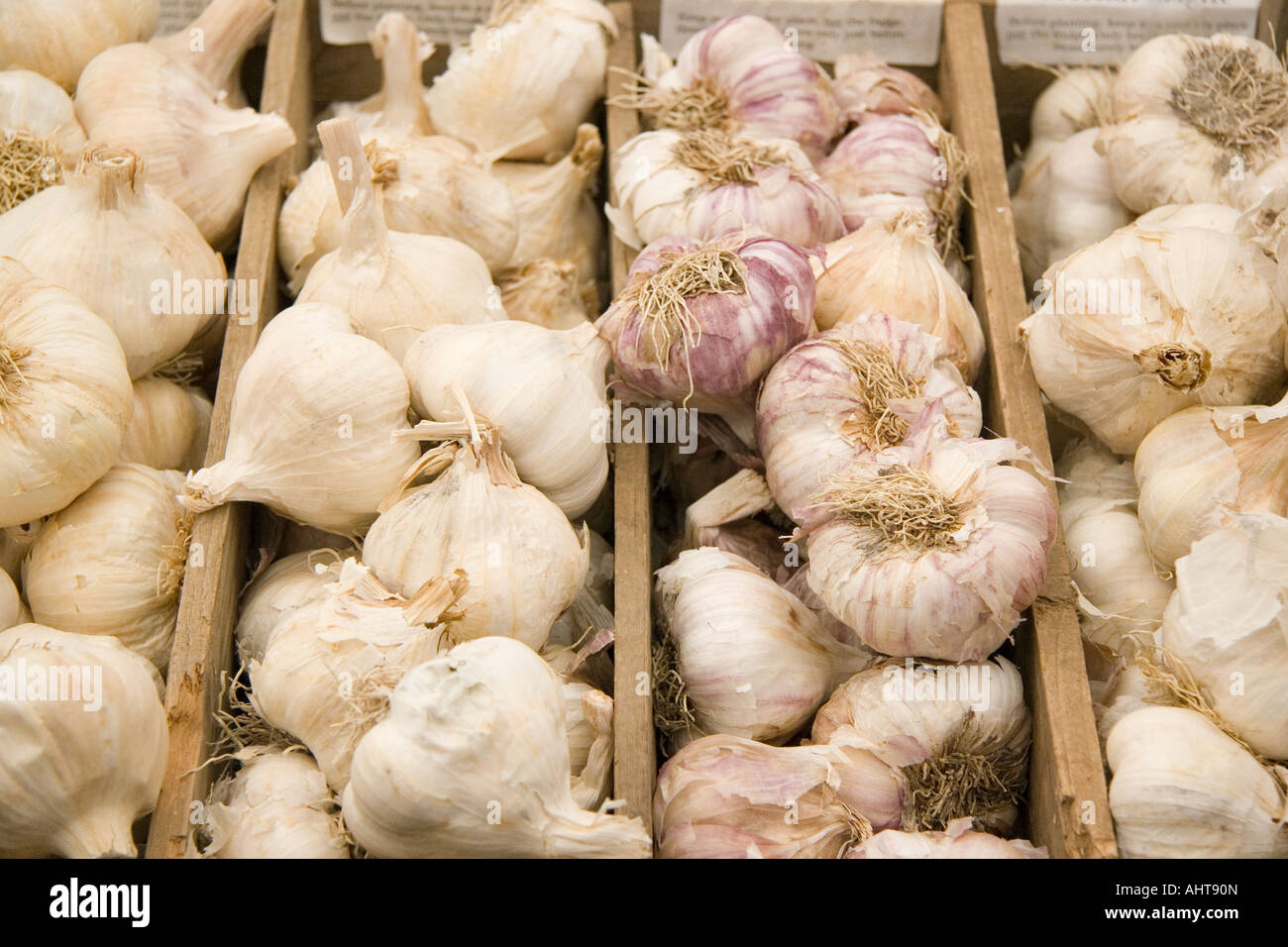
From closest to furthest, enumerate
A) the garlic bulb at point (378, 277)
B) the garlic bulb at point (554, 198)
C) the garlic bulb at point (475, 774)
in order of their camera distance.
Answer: the garlic bulb at point (475, 774) < the garlic bulb at point (378, 277) < the garlic bulb at point (554, 198)

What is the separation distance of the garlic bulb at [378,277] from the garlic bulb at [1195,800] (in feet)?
3.15

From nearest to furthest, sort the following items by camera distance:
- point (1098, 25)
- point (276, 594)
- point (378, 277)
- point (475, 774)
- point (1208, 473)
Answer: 1. point (475, 774)
2. point (1208, 473)
3. point (276, 594)
4. point (378, 277)
5. point (1098, 25)

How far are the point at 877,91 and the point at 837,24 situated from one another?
0.20 metres

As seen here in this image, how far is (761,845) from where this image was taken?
124cm

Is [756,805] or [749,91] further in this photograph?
[749,91]

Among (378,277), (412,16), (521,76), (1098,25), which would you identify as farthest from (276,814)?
(1098,25)

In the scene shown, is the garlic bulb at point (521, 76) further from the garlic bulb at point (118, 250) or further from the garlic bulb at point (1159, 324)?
the garlic bulb at point (1159, 324)

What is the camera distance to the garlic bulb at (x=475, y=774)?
1070 millimetres

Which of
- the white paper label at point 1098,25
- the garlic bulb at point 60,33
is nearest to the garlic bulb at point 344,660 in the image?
the garlic bulb at point 60,33

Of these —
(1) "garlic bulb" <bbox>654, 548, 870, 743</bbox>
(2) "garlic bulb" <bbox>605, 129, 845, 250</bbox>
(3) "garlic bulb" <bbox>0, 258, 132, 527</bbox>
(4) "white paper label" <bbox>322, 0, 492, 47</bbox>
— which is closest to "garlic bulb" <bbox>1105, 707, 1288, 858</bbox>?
(1) "garlic bulb" <bbox>654, 548, 870, 743</bbox>

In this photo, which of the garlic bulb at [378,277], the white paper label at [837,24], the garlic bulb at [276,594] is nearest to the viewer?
the garlic bulb at [276,594]

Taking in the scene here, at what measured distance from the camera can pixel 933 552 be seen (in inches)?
49.3

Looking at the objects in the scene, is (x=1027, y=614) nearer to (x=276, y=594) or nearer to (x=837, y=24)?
(x=276, y=594)

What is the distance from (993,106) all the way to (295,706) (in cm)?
140
